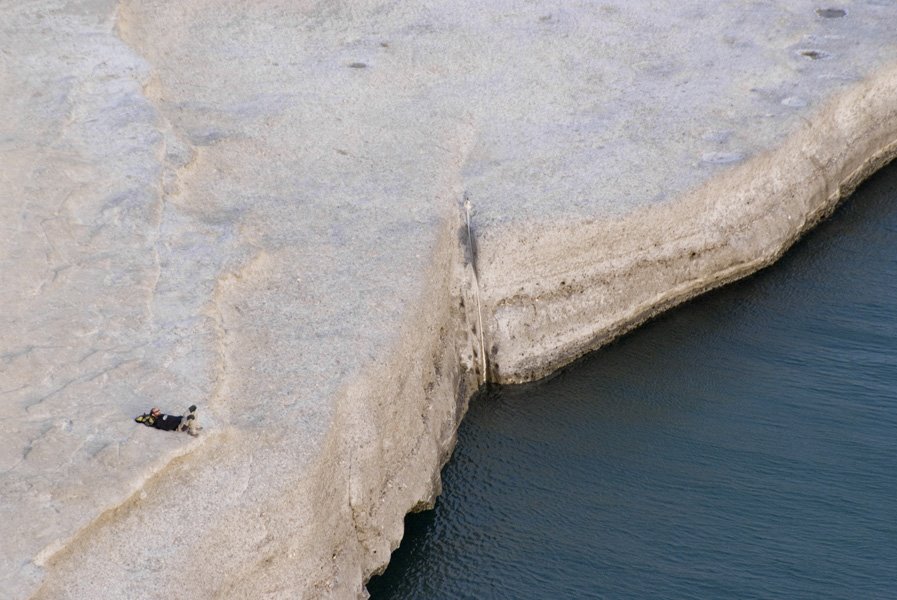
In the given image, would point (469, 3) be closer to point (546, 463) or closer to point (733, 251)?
point (733, 251)

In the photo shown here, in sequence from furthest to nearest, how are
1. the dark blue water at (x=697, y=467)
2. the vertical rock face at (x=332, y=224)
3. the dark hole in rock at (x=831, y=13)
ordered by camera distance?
1. the dark hole in rock at (x=831, y=13)
2. the dark blue water at (x=697, y=467)
3. the vertical rock face at (x=332, y=224)

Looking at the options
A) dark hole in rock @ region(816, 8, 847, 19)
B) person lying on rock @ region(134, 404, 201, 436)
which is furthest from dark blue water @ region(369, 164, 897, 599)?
dark hole in rock @ region(816, 8, 847, 19)

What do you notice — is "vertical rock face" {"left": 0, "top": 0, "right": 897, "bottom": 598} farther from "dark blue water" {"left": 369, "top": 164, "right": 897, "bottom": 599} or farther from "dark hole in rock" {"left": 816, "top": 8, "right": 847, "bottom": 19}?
"dark blue water" {"left": 369, "top": 164, "right": 897, "bottom": 599}

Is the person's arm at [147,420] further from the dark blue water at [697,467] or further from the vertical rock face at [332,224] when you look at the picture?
the dark blue water at [697,467]

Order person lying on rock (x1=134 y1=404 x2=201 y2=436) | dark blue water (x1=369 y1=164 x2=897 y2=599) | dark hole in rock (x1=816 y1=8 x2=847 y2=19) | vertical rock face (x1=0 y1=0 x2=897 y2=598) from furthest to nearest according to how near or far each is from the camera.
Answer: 1. dark hole in rock (x1=816 y1=8 x2=847 y2=19)
2. dark blue water (x1=369 y1=164 x2=897 y2=599)
3. person lying on rock (x1=134 y1=404 x2=201 y2=436)
4. vertical rock face (x1=0 y1=0 x2=897 y2=598)

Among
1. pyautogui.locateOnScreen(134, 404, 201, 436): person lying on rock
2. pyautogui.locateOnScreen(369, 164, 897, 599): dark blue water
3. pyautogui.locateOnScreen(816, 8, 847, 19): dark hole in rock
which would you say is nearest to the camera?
pyautogui.locateOnScreen(134, 404, 201, 436): person lying on rock

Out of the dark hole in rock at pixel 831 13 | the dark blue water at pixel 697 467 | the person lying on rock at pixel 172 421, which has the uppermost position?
the dark hole in rock at pixel 831 13

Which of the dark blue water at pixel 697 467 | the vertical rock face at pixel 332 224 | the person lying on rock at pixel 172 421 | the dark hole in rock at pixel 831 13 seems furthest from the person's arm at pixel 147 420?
the dark hole in rock at pixel 831 13
